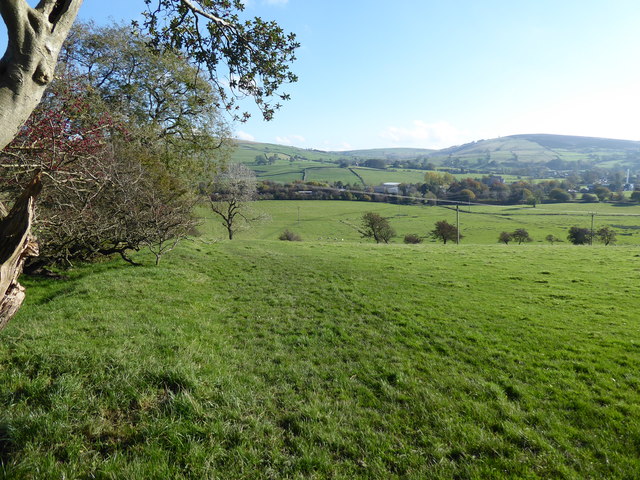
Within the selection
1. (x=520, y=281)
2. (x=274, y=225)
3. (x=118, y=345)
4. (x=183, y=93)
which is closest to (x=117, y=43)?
(x=183, y=93)

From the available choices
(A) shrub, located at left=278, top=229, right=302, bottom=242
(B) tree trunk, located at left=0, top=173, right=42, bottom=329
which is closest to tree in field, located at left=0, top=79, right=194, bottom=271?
(B) tree trunk, located at left=0, top=173, right=42, bottom=329

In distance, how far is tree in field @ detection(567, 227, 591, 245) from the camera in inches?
2223

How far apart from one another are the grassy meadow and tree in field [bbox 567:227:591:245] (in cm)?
5850

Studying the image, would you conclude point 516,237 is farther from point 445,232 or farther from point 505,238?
point 445,232

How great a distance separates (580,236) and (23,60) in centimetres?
7389

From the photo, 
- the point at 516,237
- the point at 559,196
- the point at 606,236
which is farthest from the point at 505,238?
the point at 559,196

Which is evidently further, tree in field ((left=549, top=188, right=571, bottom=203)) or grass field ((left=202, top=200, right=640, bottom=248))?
tree in field ((left=549, top=188, right=571, bottom=203))

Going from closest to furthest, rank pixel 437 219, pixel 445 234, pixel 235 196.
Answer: pixel 235 196
pixel 445 234
pixel 437 219

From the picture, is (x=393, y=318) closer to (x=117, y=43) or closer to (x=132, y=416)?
(x=132, y=416)

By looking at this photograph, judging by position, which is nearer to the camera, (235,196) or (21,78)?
(21,78)

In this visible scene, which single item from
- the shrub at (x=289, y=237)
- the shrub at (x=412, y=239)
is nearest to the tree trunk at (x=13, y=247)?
the shrub at (x=289, y=237)

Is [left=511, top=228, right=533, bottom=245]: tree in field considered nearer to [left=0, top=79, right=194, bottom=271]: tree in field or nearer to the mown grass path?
the mown grass path

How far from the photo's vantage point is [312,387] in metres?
5.23

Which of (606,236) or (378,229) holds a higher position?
(378,229)
